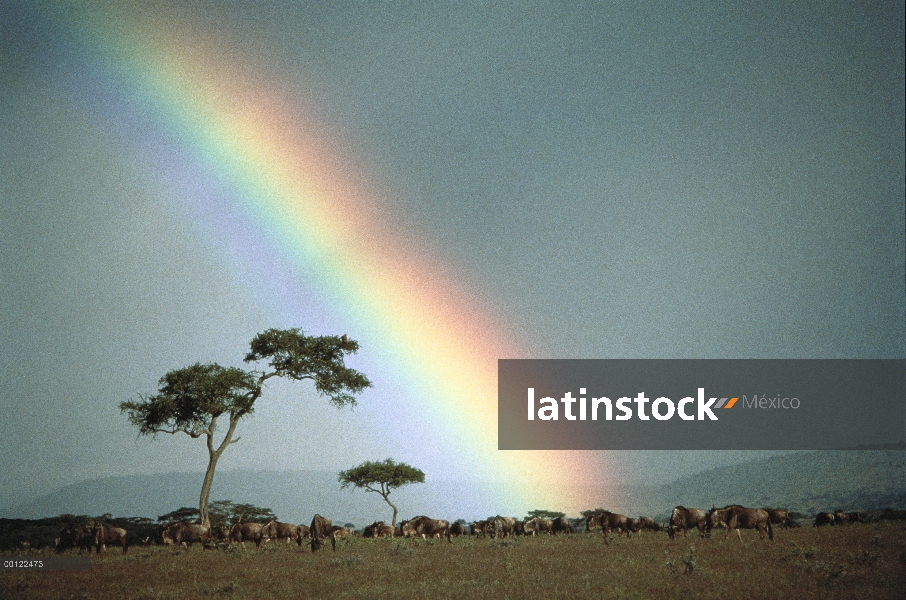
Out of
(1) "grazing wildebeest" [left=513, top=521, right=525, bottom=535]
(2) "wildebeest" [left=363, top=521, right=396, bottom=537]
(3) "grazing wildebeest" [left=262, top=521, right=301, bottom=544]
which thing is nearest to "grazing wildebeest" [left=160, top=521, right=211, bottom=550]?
(3) "grazing wildebeest" [left=262, top=521, right=301, bottom=544]

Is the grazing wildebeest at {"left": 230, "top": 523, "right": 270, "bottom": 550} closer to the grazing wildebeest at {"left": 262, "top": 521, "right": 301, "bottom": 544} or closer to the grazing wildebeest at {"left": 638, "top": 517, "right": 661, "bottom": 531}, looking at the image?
the grazing wildebeest at {"left": 262, "top": 521, "right": 301, "bottom": 544}

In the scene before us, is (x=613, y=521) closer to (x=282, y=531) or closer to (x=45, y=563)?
(x=282, y=531)

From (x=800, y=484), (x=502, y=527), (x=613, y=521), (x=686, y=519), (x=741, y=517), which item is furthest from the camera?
(x=800, y=484)

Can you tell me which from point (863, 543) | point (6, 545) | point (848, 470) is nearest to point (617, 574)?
point (863, 543)

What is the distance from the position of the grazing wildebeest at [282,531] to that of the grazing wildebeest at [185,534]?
3929 mm

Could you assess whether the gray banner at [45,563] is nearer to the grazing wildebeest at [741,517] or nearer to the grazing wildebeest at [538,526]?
the grazing wildebeest at [741,517]

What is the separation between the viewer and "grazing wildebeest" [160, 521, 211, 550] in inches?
1642

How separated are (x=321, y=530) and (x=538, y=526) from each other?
2834 cm

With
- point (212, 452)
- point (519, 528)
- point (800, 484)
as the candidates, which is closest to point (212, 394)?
point (212, 452)

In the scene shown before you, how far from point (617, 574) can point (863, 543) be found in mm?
17118

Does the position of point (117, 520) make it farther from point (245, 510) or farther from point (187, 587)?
point (187, 587)

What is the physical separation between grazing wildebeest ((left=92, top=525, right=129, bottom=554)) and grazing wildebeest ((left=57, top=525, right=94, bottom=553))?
1.27 feet

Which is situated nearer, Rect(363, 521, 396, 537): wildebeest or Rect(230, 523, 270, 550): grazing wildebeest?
Rect(230, 523, 270, 550): grazing wildebeest

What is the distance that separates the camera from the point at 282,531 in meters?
45.7
